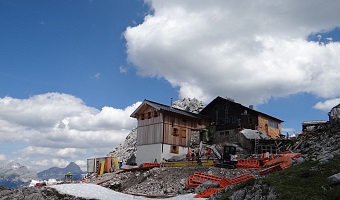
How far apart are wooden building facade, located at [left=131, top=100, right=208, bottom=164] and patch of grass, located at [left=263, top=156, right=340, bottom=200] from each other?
34389mm

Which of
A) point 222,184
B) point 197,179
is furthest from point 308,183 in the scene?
point 197,179

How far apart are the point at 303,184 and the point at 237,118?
4151 centimetres

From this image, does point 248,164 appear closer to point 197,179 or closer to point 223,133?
point 197,179

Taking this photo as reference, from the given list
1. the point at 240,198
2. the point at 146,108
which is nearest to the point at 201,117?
the point at 146,108

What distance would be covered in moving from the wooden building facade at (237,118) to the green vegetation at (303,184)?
36.9 m

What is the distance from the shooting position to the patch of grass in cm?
1564

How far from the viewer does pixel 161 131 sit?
54.0 metres

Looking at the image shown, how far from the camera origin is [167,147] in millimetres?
54000

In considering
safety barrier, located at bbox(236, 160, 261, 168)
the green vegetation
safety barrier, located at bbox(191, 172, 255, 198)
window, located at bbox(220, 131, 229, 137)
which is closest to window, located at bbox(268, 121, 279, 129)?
window, located at bbox(220, 131, 229, 137)

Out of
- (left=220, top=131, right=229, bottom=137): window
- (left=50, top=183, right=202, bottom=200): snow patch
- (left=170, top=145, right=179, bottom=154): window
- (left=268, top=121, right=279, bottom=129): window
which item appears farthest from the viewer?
(left=268, top=121, right=279, bottom=129): window

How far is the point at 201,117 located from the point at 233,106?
6.04 meters

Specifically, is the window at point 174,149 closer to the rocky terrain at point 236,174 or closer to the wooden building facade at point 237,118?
the wooden building facade at point 237,118

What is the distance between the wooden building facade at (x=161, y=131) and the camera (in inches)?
2124

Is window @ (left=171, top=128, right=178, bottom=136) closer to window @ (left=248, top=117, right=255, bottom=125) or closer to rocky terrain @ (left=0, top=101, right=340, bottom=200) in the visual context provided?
rocky terrain @ (left=0, top=101, right=340, bottom=200)
